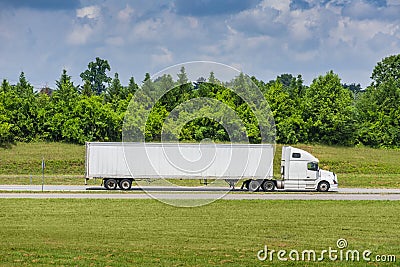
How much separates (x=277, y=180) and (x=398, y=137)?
4970cm

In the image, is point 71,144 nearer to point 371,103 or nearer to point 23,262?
point 371,103

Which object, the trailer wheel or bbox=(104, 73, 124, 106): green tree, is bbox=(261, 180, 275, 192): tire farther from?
bbox=(104, 73, 124, 106): green tree

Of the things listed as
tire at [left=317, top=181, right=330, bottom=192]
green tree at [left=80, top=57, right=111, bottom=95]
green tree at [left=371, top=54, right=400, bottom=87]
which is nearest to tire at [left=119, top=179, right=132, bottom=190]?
tire at [left=317, top=181, right=330, bottom=192]

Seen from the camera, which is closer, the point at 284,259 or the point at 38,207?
the point at 284,259

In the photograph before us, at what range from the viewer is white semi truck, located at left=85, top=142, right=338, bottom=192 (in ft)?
145

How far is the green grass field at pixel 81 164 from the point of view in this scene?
2202 inches

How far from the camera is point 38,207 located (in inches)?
1222

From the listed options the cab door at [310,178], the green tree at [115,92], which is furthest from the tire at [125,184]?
the green tree at [115,92]

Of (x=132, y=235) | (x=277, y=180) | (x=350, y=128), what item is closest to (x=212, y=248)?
(x=132, y=235)

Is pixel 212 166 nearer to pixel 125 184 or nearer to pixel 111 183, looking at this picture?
pixel 125 184

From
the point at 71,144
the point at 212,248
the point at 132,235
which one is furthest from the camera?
the point at 71,144

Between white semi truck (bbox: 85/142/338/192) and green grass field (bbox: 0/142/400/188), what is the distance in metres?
6.71

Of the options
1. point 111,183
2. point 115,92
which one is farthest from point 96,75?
point 111,183

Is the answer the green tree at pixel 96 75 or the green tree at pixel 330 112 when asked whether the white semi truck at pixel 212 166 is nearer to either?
the green tree at pixel 330 112
